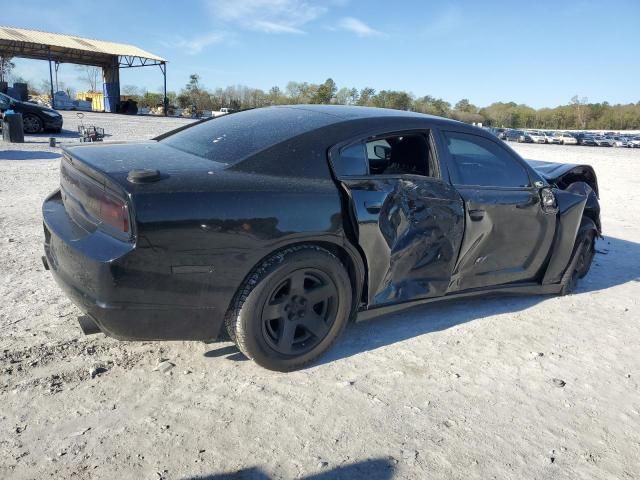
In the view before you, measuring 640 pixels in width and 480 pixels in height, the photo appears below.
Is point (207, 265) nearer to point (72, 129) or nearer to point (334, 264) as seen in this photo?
point (334, 264)

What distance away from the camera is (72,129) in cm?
2120

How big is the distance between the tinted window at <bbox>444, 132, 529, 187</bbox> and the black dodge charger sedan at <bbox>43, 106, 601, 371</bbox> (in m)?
0.01

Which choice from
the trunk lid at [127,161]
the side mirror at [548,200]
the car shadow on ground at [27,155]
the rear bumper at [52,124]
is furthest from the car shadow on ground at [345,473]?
the rear bumper at [52,124]

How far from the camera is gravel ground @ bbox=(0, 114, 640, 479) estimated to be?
2273 mm

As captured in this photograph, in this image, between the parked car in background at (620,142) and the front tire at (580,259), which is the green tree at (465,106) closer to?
the parked car in background at (620,142)

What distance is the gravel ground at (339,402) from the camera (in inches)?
89.5

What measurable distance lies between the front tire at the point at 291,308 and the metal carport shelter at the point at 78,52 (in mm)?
41079

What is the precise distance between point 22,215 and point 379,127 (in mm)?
4995

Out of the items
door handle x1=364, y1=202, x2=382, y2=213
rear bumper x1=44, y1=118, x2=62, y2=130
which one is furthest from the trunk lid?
rear bumper x1=44, y1=118, x2=62, y2=130

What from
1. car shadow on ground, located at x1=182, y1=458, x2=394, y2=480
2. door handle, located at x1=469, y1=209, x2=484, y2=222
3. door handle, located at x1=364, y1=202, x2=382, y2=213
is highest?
door handle, located at x1=364, y1=202, x2=382, y2=213

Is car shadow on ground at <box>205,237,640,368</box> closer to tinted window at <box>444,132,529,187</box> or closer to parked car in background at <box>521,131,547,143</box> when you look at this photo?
tinted window at <box>444,132,529,187</box>

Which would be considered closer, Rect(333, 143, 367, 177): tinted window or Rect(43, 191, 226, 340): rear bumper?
Rect(43, 191, 226, 340): rear bumper

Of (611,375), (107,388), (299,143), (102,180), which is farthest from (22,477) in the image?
(611,375)

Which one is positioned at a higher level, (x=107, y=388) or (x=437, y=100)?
(x=437, y=100)
